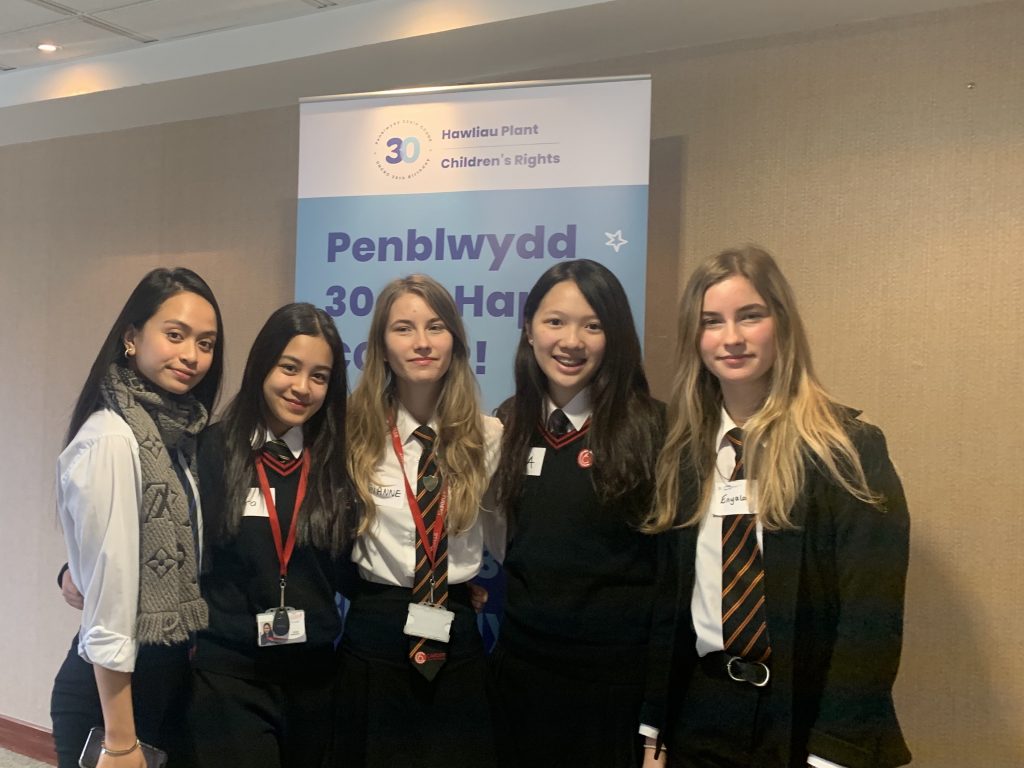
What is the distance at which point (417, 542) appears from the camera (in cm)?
210

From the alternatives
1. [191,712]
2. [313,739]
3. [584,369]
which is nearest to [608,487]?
[584,369]

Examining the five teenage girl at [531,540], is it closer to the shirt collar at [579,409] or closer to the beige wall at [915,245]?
the shirt collar at [579,409]

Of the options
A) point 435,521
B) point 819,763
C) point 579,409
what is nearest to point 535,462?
point 579,409

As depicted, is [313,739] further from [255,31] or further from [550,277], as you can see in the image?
[255,31]

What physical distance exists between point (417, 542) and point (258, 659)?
47 cm

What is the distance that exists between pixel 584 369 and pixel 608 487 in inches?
12.6

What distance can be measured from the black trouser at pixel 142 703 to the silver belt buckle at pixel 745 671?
1315 millimetres

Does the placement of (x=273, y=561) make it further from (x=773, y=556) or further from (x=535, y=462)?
(x=773, y=556)

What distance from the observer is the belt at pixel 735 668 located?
67.5 inches

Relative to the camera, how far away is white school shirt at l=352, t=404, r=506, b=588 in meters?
2.11

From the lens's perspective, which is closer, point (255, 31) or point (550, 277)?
point (550, 277)

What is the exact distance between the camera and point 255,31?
340 cm

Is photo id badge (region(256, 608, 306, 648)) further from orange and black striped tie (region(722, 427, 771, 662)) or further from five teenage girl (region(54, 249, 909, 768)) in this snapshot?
orange and black striped tie (region(722, 427, 771, 662))

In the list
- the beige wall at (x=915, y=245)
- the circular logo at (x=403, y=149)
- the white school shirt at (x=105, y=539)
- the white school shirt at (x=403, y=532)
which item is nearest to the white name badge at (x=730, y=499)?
the white school shirt at (x=403, y=532)
